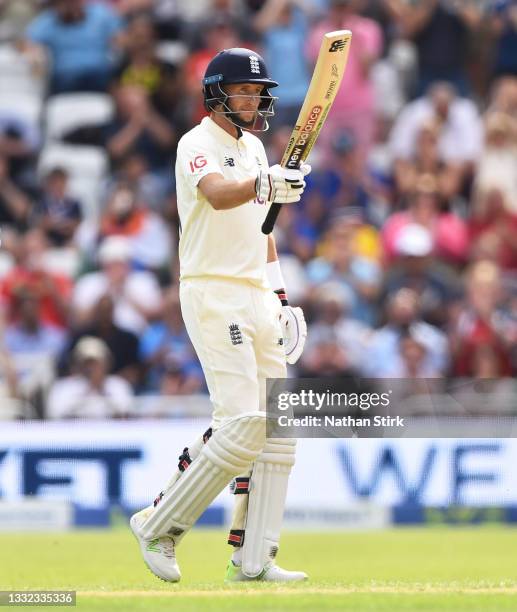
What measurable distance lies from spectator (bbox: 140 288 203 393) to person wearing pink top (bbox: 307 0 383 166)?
7.27 feet

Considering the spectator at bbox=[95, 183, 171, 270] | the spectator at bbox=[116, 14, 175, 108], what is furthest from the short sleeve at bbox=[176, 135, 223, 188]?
the spectator at bbox=[116, 14, 175, 108]

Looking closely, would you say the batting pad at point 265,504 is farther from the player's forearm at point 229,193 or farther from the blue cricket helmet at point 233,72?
the blue cricket helmet at point 233,72

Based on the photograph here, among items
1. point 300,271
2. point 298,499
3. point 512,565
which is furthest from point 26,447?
point 512,565

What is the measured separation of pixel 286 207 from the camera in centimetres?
1176

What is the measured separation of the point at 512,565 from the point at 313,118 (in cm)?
301

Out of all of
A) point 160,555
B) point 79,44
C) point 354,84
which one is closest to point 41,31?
point 79,44

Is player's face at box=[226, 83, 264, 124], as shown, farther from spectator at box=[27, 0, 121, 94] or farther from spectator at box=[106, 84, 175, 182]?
spectator at box=[27, 0, 121, 94]

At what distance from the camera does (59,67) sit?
42.9ft

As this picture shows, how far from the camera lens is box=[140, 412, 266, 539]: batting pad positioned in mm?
5715

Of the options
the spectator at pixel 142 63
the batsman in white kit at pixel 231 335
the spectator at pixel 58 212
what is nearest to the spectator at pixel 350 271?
the spectator at pixel 58 212

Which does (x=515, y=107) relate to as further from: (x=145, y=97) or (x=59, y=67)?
(x=59, y=67)

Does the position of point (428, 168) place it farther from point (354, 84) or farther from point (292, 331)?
point (292, 331)

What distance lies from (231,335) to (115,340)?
5.12m

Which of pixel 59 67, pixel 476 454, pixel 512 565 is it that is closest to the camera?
pixel 512 565
